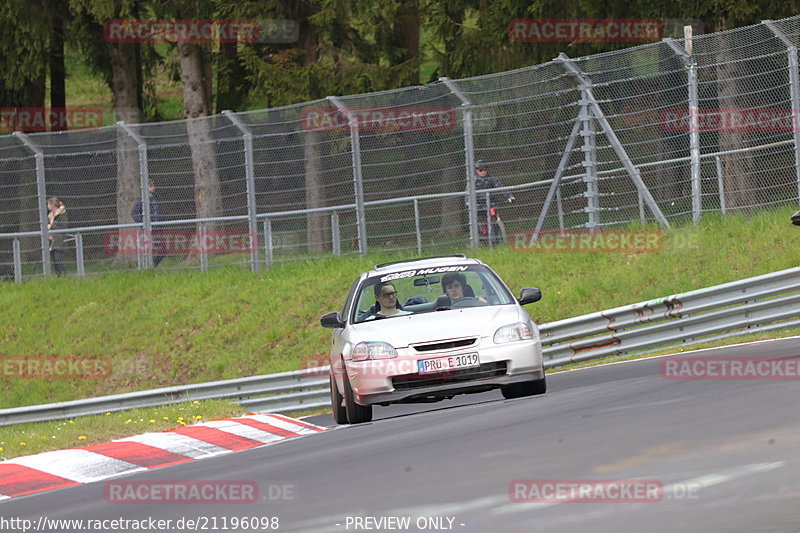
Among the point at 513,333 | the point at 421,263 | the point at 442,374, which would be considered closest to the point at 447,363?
the point at 442,374

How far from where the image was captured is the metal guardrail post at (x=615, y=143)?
20.0m

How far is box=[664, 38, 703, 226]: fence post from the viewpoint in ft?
63.0

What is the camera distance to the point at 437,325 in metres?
11.7

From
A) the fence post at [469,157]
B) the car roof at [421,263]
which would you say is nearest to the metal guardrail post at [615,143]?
the fence post at [469,157]

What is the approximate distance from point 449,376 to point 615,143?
9.58 meters

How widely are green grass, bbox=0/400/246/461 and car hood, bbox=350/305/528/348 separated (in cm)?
269

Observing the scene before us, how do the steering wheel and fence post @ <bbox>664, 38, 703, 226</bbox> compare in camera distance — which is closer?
the steering wheel

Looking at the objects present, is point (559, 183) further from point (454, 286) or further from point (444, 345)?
point (444, 345)

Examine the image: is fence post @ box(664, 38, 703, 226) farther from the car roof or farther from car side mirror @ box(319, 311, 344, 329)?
car side mirror @ box(319, 311, 344, 329)

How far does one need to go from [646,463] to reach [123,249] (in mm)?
19420

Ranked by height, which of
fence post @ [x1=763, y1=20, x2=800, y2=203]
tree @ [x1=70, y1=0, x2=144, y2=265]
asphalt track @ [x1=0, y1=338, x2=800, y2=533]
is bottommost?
asphalt track @ [x1=0, y1=338, x2=800, y2=533]

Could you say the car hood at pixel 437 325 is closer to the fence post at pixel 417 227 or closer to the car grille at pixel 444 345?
the car grille at pixel 444 345

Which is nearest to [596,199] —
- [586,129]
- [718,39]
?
[586,129]

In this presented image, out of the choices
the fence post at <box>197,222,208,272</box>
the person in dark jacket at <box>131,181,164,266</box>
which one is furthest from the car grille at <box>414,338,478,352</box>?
the person in dark jacket at <box>131,181,164,266</box>
